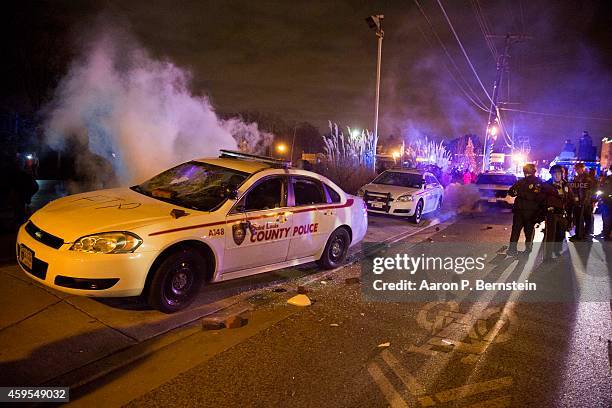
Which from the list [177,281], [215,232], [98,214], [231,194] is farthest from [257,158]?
[98,214]

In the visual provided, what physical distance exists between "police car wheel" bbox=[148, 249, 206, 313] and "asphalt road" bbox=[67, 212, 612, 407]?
1.41ft

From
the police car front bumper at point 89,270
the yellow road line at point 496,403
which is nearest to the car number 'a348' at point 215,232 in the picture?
the police car front bumper at point 89,270

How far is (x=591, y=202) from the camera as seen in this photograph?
1045cm

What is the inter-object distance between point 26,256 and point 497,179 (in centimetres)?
1621

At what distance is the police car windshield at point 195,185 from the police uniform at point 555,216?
5.46 meters

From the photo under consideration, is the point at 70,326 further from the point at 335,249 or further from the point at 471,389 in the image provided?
the point at 335,249

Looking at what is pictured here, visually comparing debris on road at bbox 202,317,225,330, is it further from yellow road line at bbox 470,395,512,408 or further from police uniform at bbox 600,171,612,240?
police uniform at bbox 600,171,612,240

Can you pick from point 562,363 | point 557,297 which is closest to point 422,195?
point 557,297

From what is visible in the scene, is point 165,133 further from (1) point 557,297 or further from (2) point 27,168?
(1) point 557,297

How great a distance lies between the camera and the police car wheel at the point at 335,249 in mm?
7035

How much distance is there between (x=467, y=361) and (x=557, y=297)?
2.84 m

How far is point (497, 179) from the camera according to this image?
17297mm

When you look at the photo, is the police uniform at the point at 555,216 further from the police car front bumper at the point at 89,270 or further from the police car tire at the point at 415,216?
the police car front bumper at the point at 89,270

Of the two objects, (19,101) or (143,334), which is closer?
(143,334)
